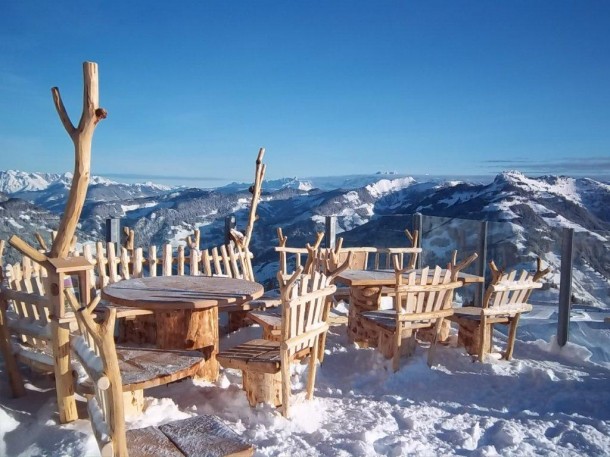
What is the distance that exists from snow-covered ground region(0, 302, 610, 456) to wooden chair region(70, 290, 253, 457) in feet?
1.48

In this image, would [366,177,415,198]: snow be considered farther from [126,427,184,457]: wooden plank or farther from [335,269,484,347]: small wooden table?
[126,427,184,457]: wooden plank

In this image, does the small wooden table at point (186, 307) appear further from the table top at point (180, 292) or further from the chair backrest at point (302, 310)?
the chair backrest at point (302, 310)

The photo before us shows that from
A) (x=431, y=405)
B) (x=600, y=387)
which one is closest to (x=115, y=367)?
(x=431, y=405)

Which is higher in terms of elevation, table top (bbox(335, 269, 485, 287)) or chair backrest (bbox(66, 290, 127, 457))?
chair backrest (bbox(66, 290, 127, 457))

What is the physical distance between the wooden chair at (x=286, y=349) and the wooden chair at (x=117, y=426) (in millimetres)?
991

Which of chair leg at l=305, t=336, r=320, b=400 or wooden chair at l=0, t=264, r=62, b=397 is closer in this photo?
wooden chair at l=0, t=264, r=62, b=397

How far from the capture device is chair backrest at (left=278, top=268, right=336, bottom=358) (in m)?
3.65

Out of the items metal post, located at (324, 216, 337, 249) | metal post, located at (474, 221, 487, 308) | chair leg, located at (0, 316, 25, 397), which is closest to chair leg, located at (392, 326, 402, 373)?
metal post, located at (474, 221, 487, 308)

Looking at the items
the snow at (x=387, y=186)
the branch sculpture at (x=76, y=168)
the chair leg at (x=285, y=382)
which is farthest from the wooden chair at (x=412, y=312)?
the snow at (x=387, y=186)

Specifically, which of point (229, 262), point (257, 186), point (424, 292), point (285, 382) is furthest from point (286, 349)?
point (257, 186)

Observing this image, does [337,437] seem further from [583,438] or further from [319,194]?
[319,194]

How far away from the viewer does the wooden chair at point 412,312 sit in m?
4.84

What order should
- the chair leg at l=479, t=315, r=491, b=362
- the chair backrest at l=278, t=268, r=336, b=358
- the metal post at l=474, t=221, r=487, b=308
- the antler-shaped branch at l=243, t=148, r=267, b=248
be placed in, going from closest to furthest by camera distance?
the chair backrest at l=278, t=268, r=336, b=358
the chair leg at l=479, t=315, r=491, b=362
the metal post at l=474, t=221, r=487, b=308
the antler-shaped branch at l=243, t=148, r=267, b=248

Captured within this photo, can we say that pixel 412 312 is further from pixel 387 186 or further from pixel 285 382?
pixel 387 186
